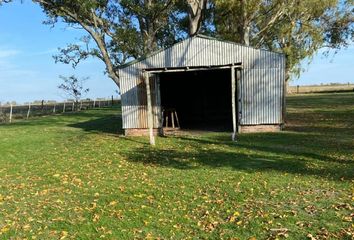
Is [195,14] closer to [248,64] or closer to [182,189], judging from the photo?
[248,64]

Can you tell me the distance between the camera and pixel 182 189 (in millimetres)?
9547

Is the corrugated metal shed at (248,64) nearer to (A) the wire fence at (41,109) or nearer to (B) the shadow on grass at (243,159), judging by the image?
(B) the shadow on grass at (243,159)

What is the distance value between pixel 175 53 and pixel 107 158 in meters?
7.31

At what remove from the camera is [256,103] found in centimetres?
1945

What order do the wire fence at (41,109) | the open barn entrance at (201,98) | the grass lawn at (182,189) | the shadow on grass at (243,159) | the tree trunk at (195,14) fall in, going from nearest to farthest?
1. the grass lawn at (182,189)
2. the shadow on grass at (243,159)
3. the open barn entrance at (201,98)
4. the tree trunk at (195,14)
5. the wire fence at (41,109)

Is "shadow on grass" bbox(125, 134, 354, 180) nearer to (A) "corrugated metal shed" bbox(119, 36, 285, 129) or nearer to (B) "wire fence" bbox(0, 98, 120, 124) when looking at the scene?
(A) "corrugated metal shed" bbox(119, 36, 285, 129)

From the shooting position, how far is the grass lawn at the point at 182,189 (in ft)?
23.0

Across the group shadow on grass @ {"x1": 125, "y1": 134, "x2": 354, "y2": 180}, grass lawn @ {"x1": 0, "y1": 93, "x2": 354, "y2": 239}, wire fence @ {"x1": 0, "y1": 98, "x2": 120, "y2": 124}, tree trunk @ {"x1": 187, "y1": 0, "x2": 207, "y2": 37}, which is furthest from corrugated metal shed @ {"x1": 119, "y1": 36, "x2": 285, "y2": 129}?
wire fence @ {"x1": 0, "y1": 98, "x2": 120, "y2": 124}

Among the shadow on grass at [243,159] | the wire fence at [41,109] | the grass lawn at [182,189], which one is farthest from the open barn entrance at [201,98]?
the wire fence at [41,109]

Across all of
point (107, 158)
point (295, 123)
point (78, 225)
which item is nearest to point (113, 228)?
point (78, 225)

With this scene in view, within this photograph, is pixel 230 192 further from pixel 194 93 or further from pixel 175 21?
pixel 175 21

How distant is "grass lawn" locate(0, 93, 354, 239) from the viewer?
276 inches

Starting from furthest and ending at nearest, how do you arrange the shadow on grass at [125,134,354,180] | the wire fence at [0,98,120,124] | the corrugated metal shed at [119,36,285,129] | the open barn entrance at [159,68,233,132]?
the wire fence at [0,98,120,124]
the open barn entrance at [159,68,233,132]
the corrugated metal shed at [119,36,285,129]
the shadow on grass at [125,134,354,180]

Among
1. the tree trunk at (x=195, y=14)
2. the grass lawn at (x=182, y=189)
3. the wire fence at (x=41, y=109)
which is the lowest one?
the grass lawn at (x=182, y=189)
